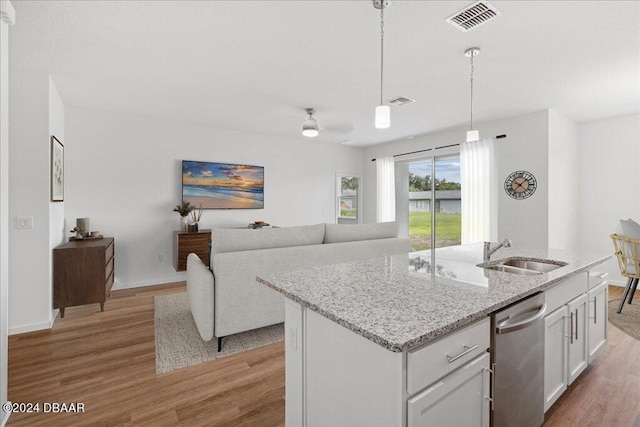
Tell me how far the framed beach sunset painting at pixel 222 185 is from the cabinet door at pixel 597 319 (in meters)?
4.75

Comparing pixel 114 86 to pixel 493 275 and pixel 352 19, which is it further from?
pixel 493 275

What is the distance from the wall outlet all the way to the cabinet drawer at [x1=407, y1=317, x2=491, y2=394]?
59 cm

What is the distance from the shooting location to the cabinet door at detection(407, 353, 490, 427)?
3.29ft

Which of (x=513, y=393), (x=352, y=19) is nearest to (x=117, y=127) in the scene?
(x=352, y=19)

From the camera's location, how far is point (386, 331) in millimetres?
997

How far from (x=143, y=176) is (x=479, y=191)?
5.25 meters

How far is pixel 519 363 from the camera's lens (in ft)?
4.63

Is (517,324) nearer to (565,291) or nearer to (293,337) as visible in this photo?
(565,291)

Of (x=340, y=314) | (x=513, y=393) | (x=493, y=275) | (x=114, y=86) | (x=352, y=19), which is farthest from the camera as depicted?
(x=114, y=86)

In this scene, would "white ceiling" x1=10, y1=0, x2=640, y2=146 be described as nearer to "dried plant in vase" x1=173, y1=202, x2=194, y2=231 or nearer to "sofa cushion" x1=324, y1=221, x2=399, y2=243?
"dried plant in vase" x1=173, y1=202, x2=194, y2=231

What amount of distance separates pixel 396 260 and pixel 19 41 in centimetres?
343

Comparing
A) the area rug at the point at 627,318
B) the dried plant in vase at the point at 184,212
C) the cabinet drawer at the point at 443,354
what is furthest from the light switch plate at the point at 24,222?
the area rug at the point at 627,318

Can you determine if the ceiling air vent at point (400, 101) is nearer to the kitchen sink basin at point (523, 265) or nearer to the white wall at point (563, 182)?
the white wall at point (563, 182)

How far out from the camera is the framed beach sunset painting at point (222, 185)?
199 inches
